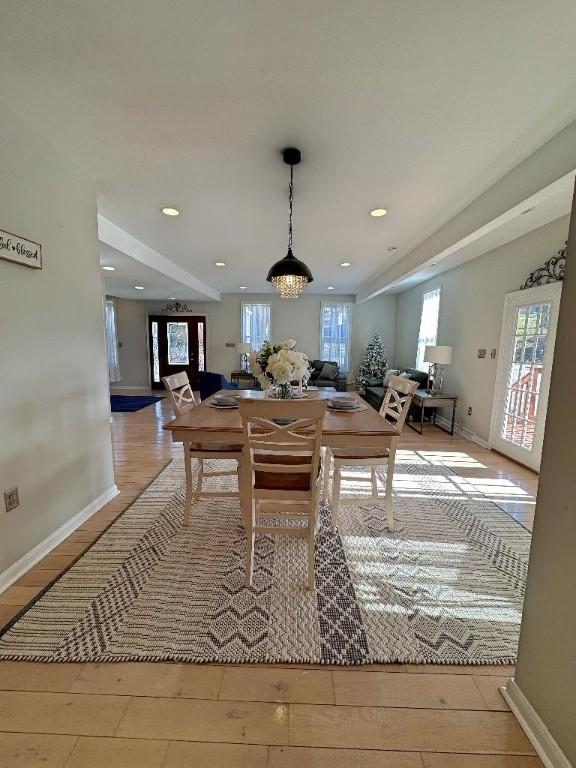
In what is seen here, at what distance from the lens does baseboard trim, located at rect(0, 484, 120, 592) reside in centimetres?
176

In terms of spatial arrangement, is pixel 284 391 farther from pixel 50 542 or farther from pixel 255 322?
pixel 255 322

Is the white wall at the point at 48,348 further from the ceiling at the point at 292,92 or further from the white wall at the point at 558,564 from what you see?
the white wall at the point at 558,564

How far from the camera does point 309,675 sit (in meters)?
1.29

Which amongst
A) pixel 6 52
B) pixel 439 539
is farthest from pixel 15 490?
pixel 439 539

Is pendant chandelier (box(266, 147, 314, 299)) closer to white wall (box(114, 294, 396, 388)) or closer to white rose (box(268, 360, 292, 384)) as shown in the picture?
white rose (box(268, 360, 292, 384))

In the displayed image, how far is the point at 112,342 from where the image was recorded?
25.9 ft

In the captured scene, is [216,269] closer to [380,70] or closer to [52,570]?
[380,70]

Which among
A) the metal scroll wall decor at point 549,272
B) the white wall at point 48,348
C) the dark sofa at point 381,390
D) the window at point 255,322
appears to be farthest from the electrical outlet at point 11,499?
the window at point 255,322

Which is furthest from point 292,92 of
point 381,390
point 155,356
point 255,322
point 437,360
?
point 155,356

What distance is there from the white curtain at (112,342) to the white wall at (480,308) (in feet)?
24.1

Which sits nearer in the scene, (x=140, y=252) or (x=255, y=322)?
(x=140, y=252)

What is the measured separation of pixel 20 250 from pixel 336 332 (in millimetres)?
6904

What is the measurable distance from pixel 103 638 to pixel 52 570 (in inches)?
27.3

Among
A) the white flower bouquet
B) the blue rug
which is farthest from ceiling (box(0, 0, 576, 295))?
the blue rug
